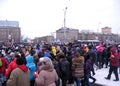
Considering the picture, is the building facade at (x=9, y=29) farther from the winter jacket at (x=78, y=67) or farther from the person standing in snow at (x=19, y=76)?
the person standing in snow at (x=19, y=76)

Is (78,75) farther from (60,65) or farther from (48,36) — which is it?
(48,36)

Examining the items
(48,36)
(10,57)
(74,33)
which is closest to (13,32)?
(48,36)

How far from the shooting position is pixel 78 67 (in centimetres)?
1092

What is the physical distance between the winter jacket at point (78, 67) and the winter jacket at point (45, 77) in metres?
4.94

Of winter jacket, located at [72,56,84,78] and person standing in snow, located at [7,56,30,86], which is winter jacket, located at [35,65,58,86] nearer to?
person standing in snow, located at [7,56,30,86]

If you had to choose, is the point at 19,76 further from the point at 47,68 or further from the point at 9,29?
the point at 9,29

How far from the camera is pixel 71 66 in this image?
36.4 ft

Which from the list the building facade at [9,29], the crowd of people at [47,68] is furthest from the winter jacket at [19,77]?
the building facade at [9,29]

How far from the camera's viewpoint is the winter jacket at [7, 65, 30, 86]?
596 cm

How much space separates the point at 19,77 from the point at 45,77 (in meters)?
0.64

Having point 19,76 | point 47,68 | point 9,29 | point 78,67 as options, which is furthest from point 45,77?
point 9,29

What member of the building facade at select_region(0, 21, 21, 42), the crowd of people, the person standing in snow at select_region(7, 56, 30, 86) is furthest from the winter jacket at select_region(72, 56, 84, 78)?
the building facade at select_region(0, 21, 21, 42)

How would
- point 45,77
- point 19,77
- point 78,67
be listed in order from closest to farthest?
point 45,77 → point 19,77 → point 78,67

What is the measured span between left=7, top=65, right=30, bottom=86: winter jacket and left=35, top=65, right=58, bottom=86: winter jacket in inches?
17.6
